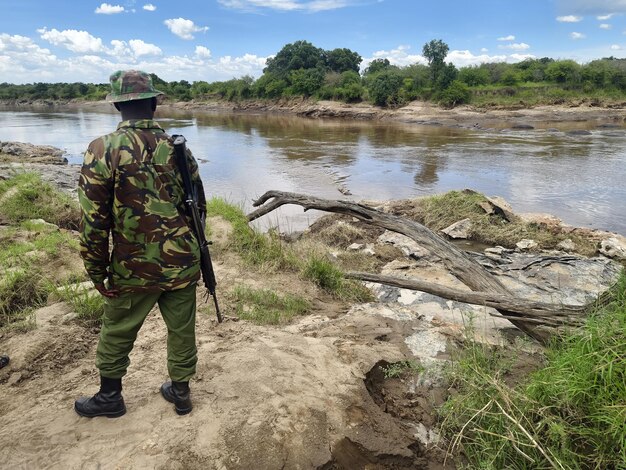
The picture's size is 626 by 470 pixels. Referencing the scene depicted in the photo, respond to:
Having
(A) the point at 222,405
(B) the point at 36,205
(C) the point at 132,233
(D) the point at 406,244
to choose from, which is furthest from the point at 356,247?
(C) the point at 132,233

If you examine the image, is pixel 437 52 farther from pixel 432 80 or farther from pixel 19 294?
pixel 19 294

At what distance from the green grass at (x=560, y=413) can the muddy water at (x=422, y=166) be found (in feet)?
22.9

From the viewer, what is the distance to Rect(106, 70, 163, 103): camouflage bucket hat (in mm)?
2311

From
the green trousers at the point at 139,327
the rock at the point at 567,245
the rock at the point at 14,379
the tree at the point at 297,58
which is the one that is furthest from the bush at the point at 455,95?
the rock at the point at 14,379

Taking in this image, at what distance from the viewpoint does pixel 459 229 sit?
8586 millimetres

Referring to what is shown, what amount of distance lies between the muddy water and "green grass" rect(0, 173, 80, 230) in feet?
13.3

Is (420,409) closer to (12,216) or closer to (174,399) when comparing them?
(174,399)

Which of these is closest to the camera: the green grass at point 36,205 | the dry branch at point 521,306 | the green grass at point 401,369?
the green grass at point 401,369

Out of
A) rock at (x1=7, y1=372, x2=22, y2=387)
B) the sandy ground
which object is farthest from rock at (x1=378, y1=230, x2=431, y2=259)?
rock at (x1=7, y1=372, x2=22, y2=387)

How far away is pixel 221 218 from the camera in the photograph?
6938mm

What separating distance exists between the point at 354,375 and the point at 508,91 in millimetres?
46295

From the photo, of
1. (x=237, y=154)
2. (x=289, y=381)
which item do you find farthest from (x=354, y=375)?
(x=237, y=154)

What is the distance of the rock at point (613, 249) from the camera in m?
7.27

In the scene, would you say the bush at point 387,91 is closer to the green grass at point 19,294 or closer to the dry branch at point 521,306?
the dry branch at point 521,306
